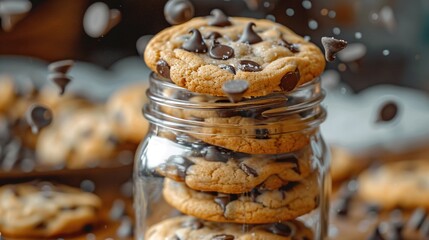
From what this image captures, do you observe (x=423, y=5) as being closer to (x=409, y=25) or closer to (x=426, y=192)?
(x=409, y=25)

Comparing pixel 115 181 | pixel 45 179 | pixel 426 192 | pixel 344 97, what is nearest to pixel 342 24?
pixel 344 97

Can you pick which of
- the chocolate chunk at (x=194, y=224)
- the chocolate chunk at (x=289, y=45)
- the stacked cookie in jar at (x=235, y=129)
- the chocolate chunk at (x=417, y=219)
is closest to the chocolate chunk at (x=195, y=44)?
the stacked cookie in jar at (x=235, y=129)

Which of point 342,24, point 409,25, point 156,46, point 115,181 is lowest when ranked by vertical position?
point 115,181

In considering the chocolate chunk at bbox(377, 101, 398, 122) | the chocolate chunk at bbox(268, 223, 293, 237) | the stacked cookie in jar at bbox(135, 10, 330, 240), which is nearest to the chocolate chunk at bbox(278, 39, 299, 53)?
the stacked cookie in jar at bbox(135, 10, 330, 240)

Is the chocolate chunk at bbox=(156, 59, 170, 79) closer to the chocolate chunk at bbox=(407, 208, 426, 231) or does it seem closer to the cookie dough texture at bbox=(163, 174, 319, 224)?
the cookie dough texture at bbox=(163, 174, 319, 224)

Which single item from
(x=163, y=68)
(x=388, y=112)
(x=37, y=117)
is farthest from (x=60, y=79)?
(x=388, y=112)

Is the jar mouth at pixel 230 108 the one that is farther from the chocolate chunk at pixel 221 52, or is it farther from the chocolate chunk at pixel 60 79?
the chocolate chunk at pixel 60 79
